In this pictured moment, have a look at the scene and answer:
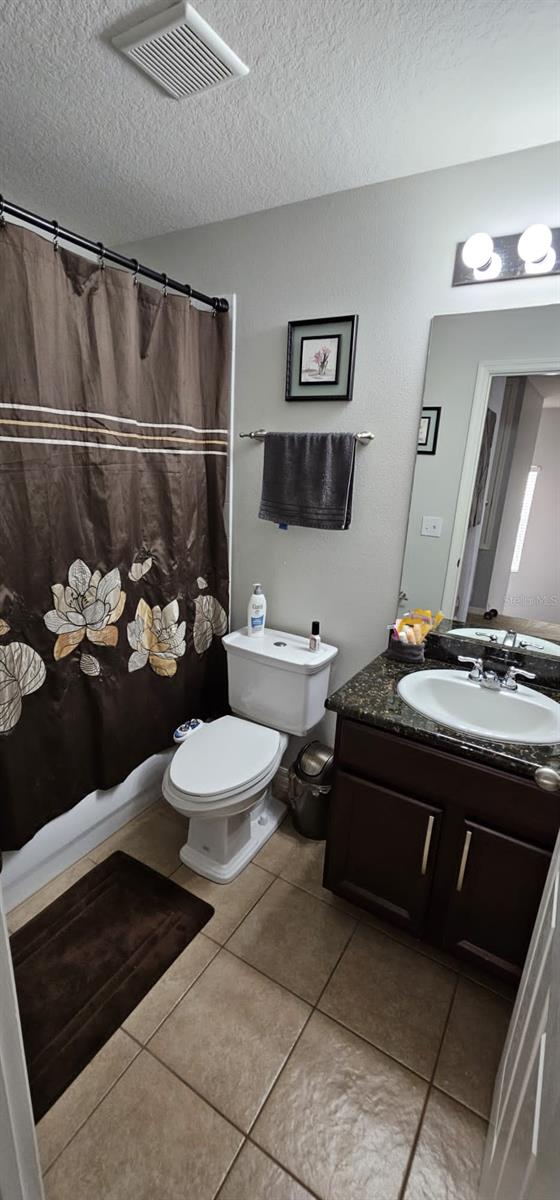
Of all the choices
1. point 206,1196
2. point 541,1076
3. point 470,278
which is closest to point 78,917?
point 206,1196

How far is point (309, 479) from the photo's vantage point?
180 centimetres

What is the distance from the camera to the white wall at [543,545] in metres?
1.43

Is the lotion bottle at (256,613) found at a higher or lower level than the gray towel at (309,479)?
lower

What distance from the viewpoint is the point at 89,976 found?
4.57 feet

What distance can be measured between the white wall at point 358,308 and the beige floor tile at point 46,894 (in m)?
1.18

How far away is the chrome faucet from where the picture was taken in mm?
1458

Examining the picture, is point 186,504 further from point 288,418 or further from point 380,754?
point 380,754

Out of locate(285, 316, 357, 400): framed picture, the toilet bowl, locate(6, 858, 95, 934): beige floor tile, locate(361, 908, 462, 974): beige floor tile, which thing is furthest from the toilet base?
locate(285, 316, 357, 400): framed picture

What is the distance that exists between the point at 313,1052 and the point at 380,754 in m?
0.76

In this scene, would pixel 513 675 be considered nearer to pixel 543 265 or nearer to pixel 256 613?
pixel 256 613

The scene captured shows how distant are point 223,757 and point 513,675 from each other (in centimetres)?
99

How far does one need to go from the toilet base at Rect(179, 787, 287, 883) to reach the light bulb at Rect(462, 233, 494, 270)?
182 centimetres

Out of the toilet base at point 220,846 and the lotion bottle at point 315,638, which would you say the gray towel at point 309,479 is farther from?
the toilet base at point 220,846

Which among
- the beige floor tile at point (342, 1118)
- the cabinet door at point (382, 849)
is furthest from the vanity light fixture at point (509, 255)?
the beige floor tile at point (342, 1118)
